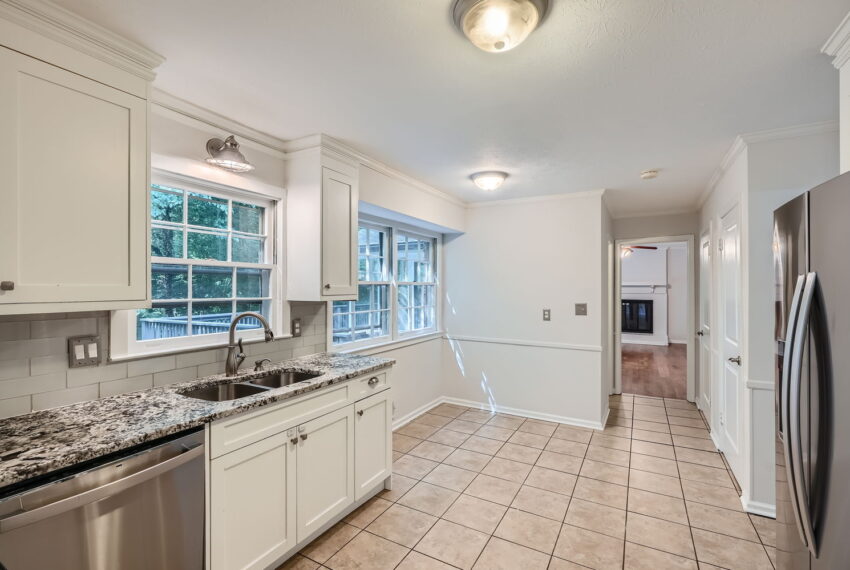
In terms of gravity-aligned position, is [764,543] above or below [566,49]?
below

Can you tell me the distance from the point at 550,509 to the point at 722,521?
1013mm

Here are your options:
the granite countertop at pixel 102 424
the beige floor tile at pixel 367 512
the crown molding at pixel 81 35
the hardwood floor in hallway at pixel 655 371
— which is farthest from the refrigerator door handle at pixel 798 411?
the hardwood floor in hallway at pixel 655 371

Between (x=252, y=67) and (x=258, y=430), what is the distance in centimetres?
164

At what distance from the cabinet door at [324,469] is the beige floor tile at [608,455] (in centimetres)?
209

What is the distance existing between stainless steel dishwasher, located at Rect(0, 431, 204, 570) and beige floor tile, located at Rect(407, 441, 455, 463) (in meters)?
1.97

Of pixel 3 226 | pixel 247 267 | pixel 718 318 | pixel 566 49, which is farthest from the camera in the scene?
pixel 718 318

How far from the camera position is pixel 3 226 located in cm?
132

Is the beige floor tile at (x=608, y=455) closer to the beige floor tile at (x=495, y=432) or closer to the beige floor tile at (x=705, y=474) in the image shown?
the beige floor tile at (x=705, y=474)

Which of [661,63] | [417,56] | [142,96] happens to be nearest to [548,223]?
[661,63]

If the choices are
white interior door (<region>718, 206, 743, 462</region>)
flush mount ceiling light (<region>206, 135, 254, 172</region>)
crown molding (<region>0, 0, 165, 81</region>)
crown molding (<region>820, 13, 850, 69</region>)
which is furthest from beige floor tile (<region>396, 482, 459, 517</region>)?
crown molding (<region>820, 13, 850, 69</region>)

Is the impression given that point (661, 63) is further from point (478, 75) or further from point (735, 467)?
point (735, 467)

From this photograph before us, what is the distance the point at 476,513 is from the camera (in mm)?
2500

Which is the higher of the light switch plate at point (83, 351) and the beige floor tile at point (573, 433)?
the light switch plate at point (83, 351)

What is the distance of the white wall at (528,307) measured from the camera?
400cm
